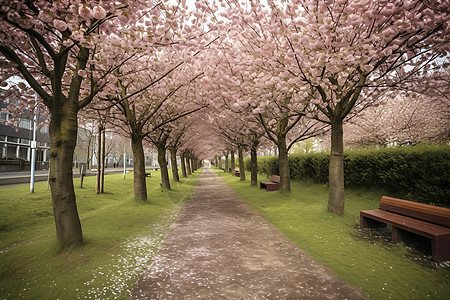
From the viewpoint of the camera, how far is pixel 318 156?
16172mm

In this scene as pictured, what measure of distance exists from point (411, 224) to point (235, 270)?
408cm

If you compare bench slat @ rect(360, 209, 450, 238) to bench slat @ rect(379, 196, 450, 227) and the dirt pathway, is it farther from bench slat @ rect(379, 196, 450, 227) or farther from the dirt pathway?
the dirt pathway

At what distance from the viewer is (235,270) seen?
169 inches

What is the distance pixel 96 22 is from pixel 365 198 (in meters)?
12.7

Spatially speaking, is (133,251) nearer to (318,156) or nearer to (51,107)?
(51,107)

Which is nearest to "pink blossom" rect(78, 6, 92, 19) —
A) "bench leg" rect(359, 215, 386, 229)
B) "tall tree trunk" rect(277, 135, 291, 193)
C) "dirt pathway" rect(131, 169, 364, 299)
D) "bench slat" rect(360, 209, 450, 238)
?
"dirt pathway" rect(131, 169, 364, 299)

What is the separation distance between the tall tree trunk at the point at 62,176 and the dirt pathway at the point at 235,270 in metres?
2.17

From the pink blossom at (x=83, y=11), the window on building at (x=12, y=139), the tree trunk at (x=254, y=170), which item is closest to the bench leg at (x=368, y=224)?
the pink blossom at (x=83, y=11)

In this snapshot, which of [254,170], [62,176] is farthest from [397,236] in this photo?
[254,170]

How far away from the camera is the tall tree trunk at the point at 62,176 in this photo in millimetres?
5082

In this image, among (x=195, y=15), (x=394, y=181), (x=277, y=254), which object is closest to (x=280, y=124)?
(x=394, y=181)

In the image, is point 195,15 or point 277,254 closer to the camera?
point 277,254

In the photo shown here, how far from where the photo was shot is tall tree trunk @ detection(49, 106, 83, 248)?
508cm

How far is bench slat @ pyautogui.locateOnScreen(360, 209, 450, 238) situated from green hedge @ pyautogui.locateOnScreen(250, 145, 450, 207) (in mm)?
3816
